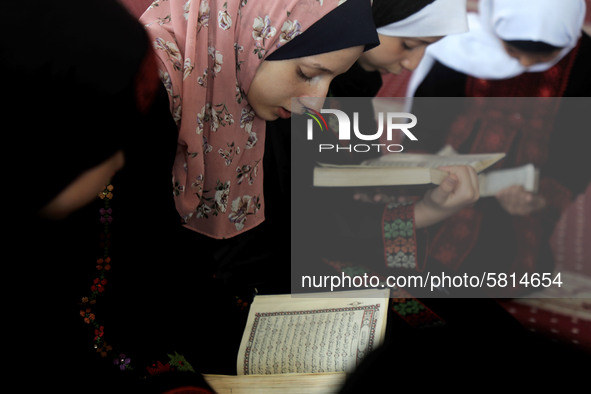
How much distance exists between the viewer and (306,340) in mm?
913

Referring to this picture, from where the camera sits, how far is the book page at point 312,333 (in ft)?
2.88

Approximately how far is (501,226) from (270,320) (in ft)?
2.39

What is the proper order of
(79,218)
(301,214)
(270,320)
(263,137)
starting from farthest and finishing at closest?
1. (301,214)
2. (263,137)
3. (270,320)
4. (79,218)

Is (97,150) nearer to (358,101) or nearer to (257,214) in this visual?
(257,214)

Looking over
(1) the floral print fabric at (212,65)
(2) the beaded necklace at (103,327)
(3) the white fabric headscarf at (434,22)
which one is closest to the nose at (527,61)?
(3) the white fabric headscarf at (434,22)

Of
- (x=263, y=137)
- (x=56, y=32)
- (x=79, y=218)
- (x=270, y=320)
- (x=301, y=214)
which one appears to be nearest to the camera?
(x=56, y=32)

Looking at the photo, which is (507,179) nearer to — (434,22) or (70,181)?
(434,22)

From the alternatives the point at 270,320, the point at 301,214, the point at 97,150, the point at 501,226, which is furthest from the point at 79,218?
the point at 501,226

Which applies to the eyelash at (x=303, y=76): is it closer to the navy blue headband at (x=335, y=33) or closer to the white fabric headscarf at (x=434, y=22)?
the navy blue headband at (x=335, y=33)

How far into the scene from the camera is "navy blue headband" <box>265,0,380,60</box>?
100cm

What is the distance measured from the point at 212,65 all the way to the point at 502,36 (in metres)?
0.72

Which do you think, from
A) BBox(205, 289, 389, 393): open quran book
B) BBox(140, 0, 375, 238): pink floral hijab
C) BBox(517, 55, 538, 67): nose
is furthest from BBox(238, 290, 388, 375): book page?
BBox(517, 55, 538, 67): nose

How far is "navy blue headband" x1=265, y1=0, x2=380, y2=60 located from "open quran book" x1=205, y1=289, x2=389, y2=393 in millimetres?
481

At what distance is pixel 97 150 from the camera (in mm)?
607
